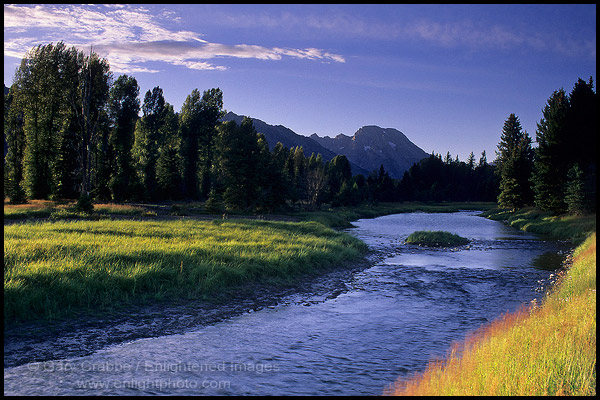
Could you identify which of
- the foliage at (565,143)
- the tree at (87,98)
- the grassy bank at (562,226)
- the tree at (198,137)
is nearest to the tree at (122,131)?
the tree at (198,137)

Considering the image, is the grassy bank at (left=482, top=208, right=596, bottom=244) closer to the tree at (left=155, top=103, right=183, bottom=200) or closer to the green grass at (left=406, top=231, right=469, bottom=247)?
the green grass at (left=406, top=231, right=469, bottom=247)

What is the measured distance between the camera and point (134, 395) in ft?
22.6

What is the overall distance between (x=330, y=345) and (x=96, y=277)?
283 inches

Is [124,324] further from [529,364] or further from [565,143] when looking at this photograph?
[565,143]

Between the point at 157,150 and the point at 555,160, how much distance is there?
196 feet

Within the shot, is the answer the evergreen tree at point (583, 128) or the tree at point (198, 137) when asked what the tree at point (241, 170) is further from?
the evergreen tree at point (583, 128)

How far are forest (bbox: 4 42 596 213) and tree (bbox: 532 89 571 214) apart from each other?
4.5 inches

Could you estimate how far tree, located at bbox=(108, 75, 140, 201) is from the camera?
59.3 metres

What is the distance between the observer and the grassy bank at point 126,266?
10977 mm

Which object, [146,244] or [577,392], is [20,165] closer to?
[146,244]

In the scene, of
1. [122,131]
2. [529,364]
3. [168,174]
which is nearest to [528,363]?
[529,364]

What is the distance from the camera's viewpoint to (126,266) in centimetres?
1412

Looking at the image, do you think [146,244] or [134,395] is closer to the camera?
[134,395]

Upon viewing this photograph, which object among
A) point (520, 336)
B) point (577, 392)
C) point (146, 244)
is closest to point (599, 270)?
point (577, 392)
